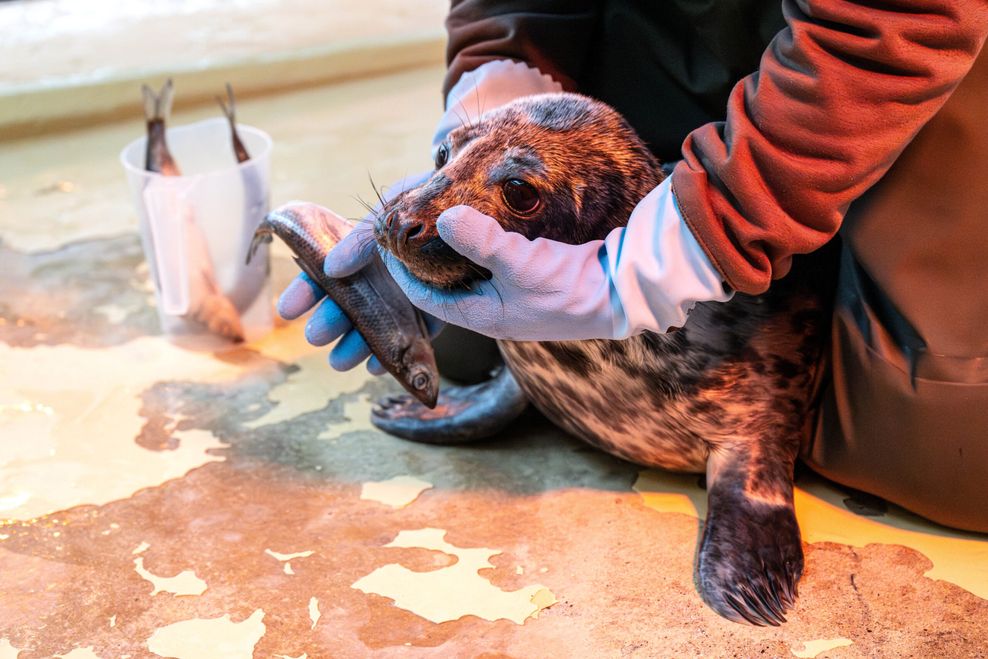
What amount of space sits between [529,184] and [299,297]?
461mm

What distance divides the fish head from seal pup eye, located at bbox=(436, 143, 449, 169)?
27 cm

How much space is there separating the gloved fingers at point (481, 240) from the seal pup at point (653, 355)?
0.06m

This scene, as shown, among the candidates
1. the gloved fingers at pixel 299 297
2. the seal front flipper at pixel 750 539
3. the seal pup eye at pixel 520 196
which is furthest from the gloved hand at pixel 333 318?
the seal front flipper at pixel 750 539

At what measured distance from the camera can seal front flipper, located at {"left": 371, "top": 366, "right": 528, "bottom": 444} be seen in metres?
1.94

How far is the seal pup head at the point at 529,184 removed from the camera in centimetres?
147

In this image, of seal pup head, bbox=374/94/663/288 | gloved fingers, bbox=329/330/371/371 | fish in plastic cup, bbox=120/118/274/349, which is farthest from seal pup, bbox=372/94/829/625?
fish in plastic cup, bbox=120/118/274/349

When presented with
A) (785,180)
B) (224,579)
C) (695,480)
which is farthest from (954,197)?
(224,579)

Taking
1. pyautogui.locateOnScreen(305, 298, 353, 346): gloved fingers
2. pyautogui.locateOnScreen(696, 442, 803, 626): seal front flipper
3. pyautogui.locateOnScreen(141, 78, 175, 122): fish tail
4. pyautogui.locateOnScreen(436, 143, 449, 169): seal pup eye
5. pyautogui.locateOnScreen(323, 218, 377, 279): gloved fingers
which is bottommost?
pyautogui.locateOnScreen(696, 442, 803, 626): seal front flipper

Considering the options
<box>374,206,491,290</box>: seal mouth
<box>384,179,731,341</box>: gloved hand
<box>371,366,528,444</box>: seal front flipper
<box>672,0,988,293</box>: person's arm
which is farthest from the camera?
<box>371,366,528,444</box>: seal front flipper

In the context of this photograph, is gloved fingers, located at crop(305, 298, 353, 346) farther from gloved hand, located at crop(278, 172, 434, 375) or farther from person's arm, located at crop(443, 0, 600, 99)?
person's arm, located at crop(443, 0, 600, 99)

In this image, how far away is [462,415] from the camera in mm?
1958

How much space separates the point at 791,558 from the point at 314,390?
969 mm

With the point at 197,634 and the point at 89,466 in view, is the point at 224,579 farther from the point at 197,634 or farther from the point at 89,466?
the point at 89,466

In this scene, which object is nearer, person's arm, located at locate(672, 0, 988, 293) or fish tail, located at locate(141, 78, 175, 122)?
person's arm, located at locate(672, 0, 988, 293)
